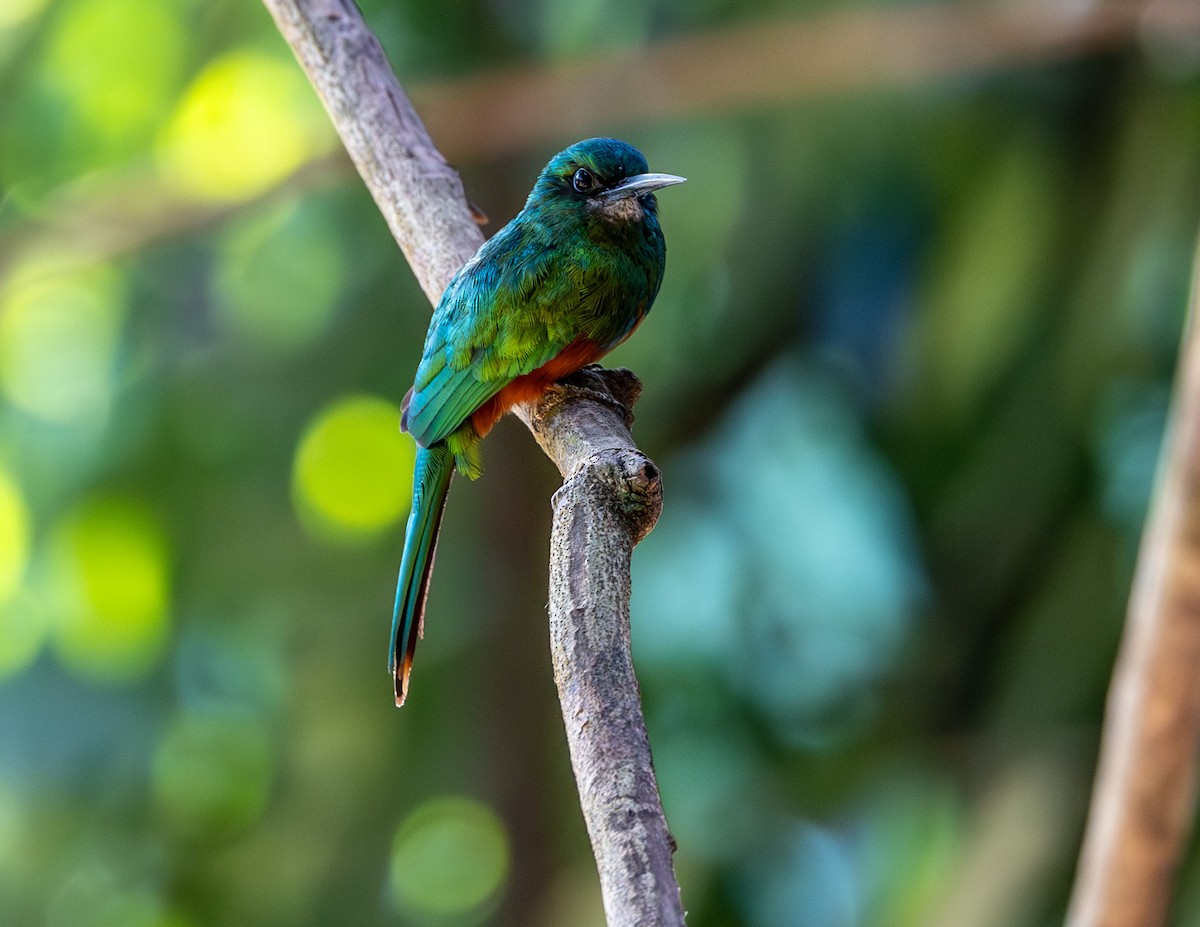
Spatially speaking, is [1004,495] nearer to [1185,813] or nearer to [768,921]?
[768,921]

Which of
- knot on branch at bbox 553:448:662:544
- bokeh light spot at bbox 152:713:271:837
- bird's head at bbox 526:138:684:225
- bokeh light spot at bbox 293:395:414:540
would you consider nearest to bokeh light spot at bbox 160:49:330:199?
bokeh light spot at bbox 293:395:414:540

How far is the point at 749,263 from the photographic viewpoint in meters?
6.23

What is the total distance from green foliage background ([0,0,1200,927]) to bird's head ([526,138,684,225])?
236 cm

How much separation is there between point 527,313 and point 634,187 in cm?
34

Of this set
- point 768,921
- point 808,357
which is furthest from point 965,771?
point 808,357

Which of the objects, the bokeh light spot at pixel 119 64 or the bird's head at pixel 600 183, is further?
the bokeh light spot at pixel 119 64

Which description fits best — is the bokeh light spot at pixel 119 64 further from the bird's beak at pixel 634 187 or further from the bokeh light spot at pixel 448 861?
the bird's beak at pixel 634 187

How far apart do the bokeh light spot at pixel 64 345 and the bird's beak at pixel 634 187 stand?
3.72 meters

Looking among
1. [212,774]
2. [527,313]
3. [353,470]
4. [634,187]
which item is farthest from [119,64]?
[527,313]

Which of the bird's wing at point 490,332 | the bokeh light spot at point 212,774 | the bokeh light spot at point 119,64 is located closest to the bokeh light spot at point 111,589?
the bokeh light spot at point 212,774

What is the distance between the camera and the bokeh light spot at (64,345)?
20.1ft

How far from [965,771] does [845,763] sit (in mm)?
457

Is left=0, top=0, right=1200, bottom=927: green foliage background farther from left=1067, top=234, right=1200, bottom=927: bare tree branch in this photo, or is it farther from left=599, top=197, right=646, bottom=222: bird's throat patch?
left=599, top=197, right=646, bottom=222: bird's throat patch

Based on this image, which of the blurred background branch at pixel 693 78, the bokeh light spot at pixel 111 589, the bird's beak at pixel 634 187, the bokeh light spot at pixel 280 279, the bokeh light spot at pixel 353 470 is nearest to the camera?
the bird's beak at pixel 634 187
